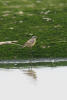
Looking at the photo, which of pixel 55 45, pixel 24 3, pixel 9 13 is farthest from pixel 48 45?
Answer: pixel 24 3

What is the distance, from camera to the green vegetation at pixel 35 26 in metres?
15.4

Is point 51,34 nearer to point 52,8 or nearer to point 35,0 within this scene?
point 52,8

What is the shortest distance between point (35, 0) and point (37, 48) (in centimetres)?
770

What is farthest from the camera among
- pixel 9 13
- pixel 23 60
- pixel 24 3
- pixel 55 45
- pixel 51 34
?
pixel 24 3

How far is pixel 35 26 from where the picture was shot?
18.2 m

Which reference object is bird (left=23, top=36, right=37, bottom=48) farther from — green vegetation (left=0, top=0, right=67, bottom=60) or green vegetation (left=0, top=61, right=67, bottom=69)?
green vegetation (left=0, top=61, right=67, bottom=69)

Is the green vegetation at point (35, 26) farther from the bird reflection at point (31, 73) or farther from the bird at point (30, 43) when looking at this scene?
the bird reflection at point (31, 73)

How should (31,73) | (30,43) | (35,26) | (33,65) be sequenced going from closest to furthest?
(31,73) → (33,65) → (30,43) → (35,26)

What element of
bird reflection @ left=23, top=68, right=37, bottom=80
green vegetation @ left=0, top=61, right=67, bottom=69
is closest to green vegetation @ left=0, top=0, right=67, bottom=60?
green vegetation @ left=0, top=61, right=67, bottom=69

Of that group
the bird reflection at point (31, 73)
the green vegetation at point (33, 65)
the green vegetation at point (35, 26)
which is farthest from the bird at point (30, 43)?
the bird reflection at point (31, 73)

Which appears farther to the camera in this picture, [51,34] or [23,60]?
[51,34]

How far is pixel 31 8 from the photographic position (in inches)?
829

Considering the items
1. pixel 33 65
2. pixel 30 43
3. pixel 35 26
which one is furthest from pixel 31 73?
pixel 35 26

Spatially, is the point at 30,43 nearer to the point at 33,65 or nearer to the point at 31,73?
the point at 33,65
